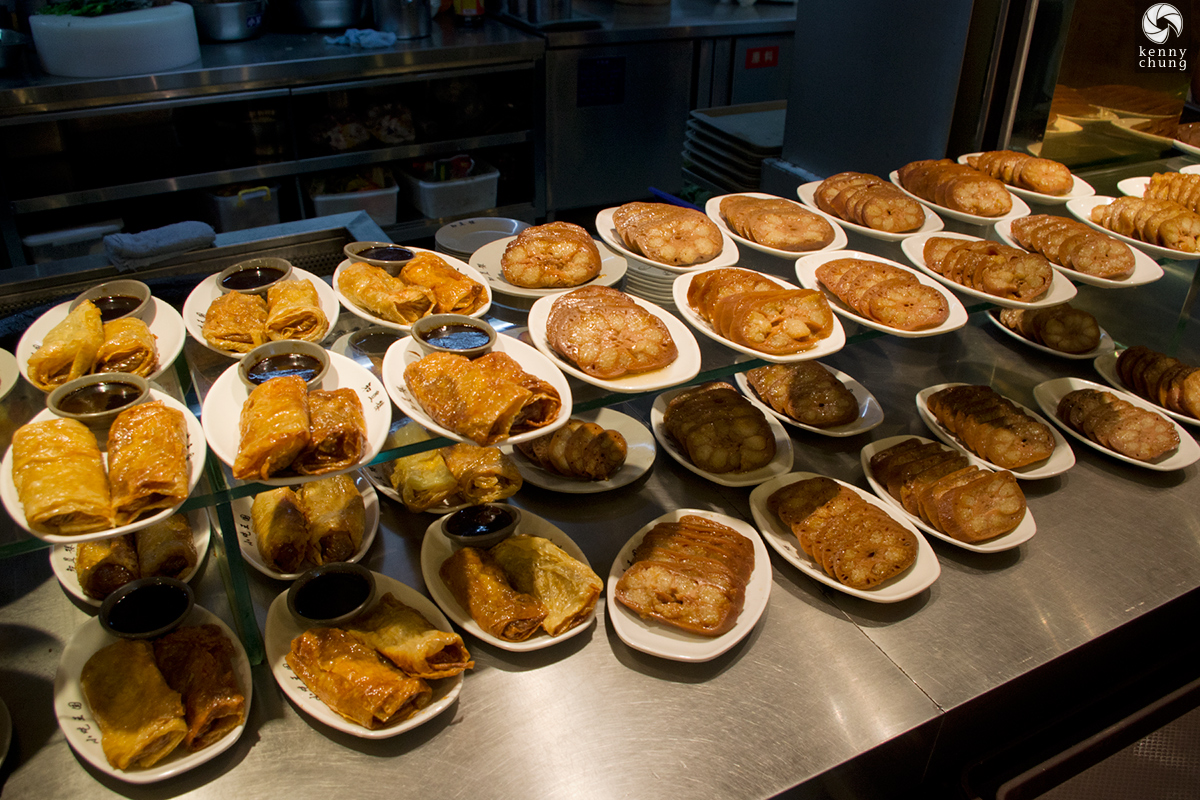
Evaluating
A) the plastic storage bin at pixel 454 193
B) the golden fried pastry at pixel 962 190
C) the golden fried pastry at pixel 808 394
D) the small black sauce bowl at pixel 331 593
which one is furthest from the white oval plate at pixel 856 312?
the plastic storage bin at pixel 454 193

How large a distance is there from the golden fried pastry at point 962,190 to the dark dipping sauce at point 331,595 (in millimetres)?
2379

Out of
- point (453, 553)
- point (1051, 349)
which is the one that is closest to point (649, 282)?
point (453, 553)

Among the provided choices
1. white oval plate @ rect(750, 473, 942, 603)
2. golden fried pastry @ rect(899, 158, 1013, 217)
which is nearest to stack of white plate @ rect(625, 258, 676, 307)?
white oval plate @ rect(750, 473, 942, 603)

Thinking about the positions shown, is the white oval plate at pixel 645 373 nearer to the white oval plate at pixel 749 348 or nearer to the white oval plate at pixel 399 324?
the white oval plate at pixel 749 348

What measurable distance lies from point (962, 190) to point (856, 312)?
2.95ft

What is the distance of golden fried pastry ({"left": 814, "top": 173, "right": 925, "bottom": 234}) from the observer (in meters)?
2.80

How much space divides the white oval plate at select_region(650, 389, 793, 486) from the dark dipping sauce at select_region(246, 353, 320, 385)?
1.38 metres

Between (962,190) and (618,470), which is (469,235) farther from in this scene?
(962,190)

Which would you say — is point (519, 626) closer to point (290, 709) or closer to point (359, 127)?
point (290, 709)

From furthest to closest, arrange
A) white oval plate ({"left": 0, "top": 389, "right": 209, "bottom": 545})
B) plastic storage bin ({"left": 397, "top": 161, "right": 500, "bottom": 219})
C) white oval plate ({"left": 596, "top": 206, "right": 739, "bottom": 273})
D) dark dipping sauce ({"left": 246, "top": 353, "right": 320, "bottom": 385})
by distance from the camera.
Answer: plastic storage bin ({"left": 397, "top": 161, "right": 500, "bottom": 219})
white oval plate ({"left": 596, "top": 206, "right": 739, "bottom": 273})
dark dipping sauce ({"left": 246, "top": 353, "right": 320, "bottom": 385})
white oval plate ({"left": 0, "top": 389, "right": 209, "bottom": 545})

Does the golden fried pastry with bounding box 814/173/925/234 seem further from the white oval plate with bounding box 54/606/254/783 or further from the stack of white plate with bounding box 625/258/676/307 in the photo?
the white oval plate with bounding box 54/606/254/783

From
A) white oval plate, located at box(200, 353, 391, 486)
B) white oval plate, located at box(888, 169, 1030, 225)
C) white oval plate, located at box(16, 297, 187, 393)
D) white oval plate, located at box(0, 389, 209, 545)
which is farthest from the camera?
white oval plate, located at box(888, 169, 1030, 225)

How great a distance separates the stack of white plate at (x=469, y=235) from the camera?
120 inches

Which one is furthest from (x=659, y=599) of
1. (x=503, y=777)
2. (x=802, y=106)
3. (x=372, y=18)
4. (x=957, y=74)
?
(x=372, y=18)
